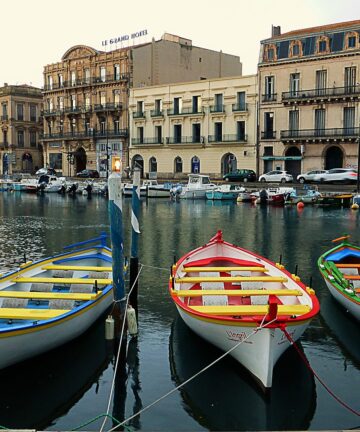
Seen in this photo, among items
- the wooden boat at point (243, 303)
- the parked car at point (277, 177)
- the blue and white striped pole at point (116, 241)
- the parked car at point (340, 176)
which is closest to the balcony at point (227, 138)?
the parked car at point (277, 177)

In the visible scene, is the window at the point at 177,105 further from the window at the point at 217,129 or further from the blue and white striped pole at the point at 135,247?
the blue and white striped pole at the point at 135,247

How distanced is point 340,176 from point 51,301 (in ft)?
Result: 146

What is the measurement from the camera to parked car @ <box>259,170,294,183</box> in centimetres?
5566

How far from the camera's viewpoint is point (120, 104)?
71.8 m

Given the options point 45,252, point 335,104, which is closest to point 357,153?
point 335,104

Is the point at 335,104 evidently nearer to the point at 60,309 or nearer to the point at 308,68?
the point at 308,68

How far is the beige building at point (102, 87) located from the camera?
7194 cm

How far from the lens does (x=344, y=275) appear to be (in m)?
14.5

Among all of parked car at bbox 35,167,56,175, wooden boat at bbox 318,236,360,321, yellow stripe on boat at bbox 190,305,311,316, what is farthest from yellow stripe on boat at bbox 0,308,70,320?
parked car at bbox 35,167,56,175

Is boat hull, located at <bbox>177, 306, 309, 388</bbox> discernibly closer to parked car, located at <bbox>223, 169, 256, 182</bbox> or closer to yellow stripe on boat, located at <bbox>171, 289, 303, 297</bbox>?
yellow stripe on boat, located at <bbox>171, 289, 303, 297</bbox>

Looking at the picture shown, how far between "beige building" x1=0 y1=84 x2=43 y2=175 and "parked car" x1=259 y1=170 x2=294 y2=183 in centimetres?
4601

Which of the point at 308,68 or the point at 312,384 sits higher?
the point at 308,68

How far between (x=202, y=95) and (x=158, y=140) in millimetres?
8296

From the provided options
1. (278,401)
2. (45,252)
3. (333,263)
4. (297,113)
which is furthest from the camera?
(297,113)
